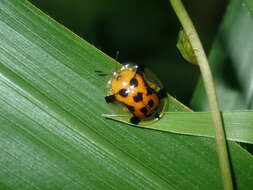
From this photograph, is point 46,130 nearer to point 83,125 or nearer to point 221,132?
point 83,125

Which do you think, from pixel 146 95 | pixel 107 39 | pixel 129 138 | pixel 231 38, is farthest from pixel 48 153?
pixel 107 39

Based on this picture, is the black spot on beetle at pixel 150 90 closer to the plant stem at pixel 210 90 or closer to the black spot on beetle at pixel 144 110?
the black spot on beetle at pixel 144 110

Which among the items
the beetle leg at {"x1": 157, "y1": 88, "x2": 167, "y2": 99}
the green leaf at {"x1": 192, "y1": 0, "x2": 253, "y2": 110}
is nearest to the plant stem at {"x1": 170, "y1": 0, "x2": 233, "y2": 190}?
the beetle leg at {"x1": 157, "y1": 88, "x2": 167, "y2": 99}

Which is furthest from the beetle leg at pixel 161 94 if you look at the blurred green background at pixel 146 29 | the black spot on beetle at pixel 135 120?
the blurred green background at pixel 146 29

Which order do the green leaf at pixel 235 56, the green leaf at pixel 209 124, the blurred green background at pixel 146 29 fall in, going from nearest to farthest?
the green leaf at pixel 209 124 → the green leaf at pixel 235 56 → the blurred green background at pixel 146 29

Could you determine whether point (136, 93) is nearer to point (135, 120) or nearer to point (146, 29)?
point (135, 120)

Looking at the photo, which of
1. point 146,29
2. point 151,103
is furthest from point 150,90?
point 146,29
